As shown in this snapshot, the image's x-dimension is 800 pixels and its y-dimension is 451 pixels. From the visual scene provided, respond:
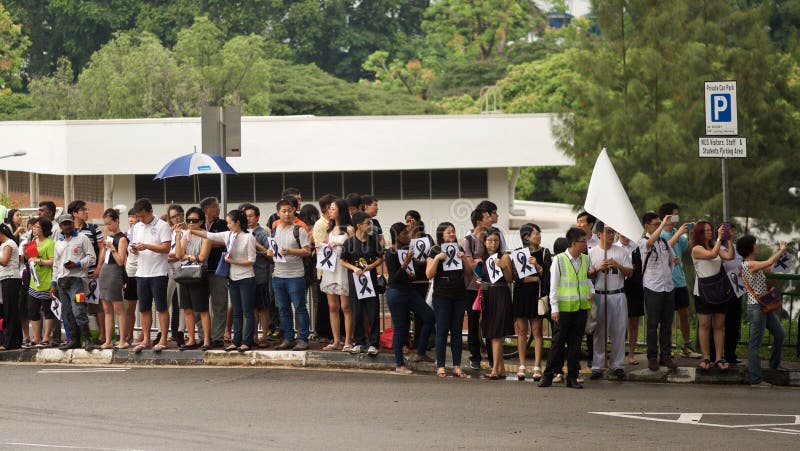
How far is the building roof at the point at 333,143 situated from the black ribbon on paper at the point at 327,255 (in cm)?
2894

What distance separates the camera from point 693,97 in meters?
25.9

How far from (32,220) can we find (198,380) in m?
4.36

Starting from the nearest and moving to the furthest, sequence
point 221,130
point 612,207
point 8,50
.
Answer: point 612,207 → point 221,130 → point 8,50

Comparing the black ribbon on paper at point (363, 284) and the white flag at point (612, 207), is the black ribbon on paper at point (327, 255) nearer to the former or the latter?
the black ribbon on paper at point (363, 284)

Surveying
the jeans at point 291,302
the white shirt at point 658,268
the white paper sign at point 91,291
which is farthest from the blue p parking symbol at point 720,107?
the white paper sign at point 91,291

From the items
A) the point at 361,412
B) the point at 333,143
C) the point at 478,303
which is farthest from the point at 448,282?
the point at 333,143

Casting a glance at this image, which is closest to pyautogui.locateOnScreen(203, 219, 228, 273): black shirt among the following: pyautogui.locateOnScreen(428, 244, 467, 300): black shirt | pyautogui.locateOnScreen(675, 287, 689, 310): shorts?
pyautogui.locateOnScreen(428, 244, 467, 300): black shirt

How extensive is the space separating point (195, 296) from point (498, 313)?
394 centimetres

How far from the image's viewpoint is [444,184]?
4691 centimetres

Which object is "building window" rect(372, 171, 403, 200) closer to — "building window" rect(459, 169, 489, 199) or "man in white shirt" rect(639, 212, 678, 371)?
"building window" rect(459, 169, 489, 199)

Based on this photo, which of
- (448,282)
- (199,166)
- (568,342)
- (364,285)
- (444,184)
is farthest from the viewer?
(444,184)

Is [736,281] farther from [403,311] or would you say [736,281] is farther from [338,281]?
[338,281]

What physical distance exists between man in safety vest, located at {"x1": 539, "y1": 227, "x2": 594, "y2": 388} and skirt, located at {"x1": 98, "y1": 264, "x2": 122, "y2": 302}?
5762 mm

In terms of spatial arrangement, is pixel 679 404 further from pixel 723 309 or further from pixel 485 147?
pixel 485 147
